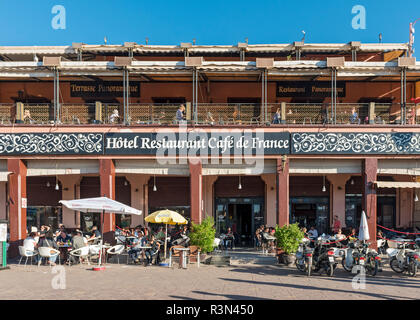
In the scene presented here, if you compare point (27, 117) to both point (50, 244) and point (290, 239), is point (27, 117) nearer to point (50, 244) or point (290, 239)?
point (50, 244)

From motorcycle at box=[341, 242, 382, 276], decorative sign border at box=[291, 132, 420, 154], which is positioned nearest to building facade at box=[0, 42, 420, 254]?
decorative sign border at box=[291, 132, 420, 154]

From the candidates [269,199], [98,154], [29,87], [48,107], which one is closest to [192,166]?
[98,154]

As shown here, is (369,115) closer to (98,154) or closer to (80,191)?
(98,154)

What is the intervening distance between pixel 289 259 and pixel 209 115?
7138 millimetres

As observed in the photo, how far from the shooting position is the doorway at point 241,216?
23469 millimetres

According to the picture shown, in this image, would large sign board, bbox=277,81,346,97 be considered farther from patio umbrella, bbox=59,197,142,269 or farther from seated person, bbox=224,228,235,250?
patio umbrella, bbox=59,197,142,269

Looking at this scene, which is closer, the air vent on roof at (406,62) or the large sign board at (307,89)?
the air vent on roof at (406,62)

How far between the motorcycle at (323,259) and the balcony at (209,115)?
6598 mm

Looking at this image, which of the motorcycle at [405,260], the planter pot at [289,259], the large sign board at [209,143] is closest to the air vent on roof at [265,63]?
the large sign board at [209,143]

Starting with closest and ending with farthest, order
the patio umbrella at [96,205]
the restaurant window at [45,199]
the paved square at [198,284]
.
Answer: the paved square at [198,284] → the patio umbrella at [96,205] → the restaurant window at [45,199]

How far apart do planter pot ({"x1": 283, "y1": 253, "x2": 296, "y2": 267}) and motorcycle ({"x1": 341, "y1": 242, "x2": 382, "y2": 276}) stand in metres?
2.05

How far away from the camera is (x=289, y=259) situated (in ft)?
53.6

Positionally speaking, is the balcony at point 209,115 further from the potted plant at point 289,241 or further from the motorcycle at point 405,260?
the motorcycle at point 405,260
